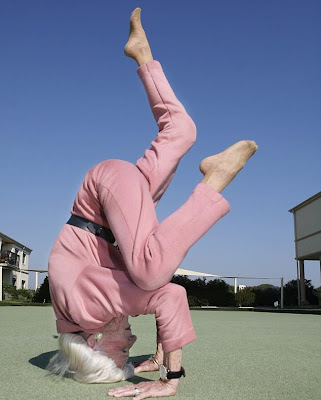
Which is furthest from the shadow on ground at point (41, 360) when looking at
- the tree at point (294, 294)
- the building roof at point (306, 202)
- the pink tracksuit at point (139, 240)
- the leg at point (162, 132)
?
the tree at point (294, 294)

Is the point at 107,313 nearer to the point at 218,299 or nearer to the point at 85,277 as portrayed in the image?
the point at 85,277

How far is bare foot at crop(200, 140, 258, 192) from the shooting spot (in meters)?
1.80

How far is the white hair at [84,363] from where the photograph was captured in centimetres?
188

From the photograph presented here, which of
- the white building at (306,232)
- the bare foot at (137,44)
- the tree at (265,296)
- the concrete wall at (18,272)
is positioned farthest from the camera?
the concrete wall at (18,272)

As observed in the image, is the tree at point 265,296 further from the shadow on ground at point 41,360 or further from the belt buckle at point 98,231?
the belt buckle at point 98,231

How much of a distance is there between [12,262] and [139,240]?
121 feet

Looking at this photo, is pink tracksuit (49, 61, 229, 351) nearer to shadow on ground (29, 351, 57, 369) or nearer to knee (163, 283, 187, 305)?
knee (163, 283, 187, 305)

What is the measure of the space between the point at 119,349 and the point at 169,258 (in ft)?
1.86

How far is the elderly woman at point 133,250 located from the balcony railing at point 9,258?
3469 centimetres

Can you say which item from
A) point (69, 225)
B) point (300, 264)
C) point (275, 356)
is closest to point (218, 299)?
point (300, 264)

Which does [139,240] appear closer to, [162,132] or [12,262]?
[162,132]

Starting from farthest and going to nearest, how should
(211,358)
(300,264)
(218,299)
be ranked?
(300,264)
(218,299)
(211,358)

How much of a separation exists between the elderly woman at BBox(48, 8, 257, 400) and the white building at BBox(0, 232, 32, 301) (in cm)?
3376

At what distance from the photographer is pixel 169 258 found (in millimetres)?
1647
